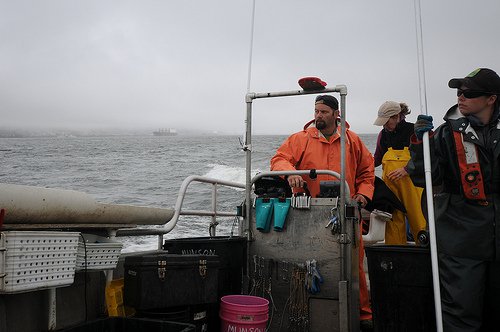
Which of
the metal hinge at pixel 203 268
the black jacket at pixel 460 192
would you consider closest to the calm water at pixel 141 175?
the metal hinge at pixel 203 268

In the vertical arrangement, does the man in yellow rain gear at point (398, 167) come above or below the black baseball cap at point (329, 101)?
below

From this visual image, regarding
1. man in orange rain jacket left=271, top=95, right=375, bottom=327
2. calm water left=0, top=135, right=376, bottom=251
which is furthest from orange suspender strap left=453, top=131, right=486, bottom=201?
calm water left=0, top=135, right=376, bottom=251

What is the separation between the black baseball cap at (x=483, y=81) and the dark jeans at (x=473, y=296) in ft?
3.28

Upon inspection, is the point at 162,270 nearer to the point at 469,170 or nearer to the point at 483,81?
the point at 469,170

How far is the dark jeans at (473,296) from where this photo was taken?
8.17ft

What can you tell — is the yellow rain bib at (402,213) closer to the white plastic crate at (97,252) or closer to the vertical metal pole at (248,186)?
the vertical metal pole at (248,186)

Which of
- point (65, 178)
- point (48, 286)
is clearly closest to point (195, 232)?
point (48, 286)

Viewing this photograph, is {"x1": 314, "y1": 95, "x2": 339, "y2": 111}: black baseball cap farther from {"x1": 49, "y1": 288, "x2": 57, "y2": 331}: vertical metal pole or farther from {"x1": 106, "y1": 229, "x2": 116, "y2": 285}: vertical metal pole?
{"x1": 49, "y1": 288, "x2": 57, "y2": 331}: vertical metal pole

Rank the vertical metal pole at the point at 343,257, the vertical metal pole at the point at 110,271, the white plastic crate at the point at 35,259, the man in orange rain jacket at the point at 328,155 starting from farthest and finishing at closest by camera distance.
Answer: the man in orange rain jacket at the point at 328,155, the vertical metal pole at the point at 343,257, the vertical metal pole at the point at 110,271, the white plastic crate at the point at 35,259

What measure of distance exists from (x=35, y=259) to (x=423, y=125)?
2.33m

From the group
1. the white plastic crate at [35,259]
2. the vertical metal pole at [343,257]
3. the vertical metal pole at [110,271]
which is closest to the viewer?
the white plastic crate at [35,259]

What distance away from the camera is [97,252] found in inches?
117

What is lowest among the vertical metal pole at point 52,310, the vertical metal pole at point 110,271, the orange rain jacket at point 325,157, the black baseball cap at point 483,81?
the vertical metal pole at point 52,310

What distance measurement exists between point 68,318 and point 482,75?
2998mm
